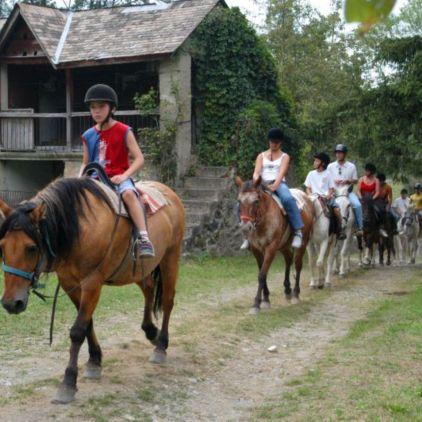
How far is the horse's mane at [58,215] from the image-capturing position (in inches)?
199

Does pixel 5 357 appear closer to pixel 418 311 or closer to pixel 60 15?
pixel 418 311

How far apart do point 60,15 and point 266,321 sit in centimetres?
1708

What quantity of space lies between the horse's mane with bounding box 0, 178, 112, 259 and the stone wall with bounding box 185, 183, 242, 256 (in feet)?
40.6

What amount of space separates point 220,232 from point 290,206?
855 centimetres

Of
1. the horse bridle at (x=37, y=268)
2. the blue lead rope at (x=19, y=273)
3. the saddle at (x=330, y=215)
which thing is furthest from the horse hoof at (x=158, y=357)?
the saddle at (x=330, y=215)

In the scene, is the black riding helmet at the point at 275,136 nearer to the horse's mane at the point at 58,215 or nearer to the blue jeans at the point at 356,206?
the blue jeans at the point at 356,206

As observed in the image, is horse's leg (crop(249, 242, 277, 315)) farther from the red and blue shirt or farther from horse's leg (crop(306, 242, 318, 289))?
the red and blue shirt

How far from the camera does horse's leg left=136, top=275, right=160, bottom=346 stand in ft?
23.3

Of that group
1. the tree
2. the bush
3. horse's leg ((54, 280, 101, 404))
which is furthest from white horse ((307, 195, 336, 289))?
the tree

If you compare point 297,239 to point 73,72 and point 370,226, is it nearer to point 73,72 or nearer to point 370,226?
point 370,226

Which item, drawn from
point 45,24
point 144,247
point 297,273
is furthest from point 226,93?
point 144,247

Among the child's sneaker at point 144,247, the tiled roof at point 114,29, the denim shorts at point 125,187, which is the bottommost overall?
the child's sneaker at point 144,247

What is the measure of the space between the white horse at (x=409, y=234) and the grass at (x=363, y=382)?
12.0 m

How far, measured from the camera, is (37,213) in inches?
203
